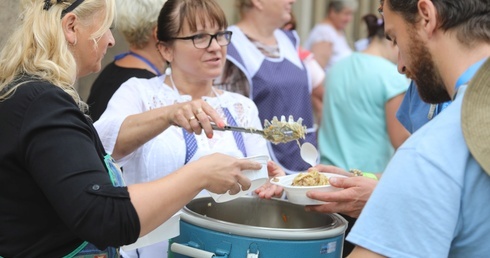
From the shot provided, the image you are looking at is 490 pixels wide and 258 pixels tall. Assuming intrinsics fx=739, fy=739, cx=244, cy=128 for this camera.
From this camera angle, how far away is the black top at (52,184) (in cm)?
169

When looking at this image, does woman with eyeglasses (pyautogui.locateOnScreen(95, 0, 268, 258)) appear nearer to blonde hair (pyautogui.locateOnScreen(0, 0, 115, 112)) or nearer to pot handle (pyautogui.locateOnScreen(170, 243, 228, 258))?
pot handle (pyautogui.locateOnScreen(170, 243, 228, 258))

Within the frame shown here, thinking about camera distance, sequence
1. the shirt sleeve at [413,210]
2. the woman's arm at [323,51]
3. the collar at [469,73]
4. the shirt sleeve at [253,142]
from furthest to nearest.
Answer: the woman's arm at [323,51]
the shirt sleeve at [253,142]
the collar at [469,73]
the shirt sleeve at [413,210]

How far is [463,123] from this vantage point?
4.67 ft

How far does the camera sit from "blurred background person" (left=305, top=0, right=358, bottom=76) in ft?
22.7

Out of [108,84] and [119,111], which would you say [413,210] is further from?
[108,84]

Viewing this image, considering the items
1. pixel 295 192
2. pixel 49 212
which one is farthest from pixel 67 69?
pixel 295 192

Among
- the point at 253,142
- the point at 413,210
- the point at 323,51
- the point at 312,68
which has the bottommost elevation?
the point at 323,51

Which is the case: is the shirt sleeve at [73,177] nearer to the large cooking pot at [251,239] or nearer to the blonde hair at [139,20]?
the large cooking pot at [251,239]

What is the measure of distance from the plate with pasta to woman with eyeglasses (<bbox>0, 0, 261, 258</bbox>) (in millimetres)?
239

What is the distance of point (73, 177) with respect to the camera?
1.68m

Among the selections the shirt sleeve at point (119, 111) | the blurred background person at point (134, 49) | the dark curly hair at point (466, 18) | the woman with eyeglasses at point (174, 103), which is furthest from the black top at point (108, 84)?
the dark curly hair at point (466, 18)

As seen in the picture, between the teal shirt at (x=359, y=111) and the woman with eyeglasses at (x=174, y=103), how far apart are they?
142 cm

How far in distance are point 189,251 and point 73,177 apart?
0.56 meters

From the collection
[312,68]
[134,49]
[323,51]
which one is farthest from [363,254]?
[323,51]
